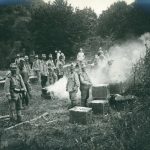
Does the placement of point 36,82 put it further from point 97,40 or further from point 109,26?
point 109,26

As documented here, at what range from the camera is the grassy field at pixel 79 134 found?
351 inches

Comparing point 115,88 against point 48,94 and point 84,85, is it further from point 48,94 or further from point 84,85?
point 48,94

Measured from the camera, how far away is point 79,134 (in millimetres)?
10422

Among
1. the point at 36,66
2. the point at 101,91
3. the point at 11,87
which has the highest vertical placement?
the point at 36,66

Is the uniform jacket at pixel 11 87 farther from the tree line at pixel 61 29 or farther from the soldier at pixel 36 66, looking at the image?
the tree line at pixel 61 29

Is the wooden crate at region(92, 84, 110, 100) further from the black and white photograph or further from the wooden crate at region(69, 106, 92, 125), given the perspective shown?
the wooden crate at region(69, 106, 92, 125)

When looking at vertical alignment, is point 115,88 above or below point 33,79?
below

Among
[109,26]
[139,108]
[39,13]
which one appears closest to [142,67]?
[139,108]

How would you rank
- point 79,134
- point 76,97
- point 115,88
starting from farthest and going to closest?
point 115,88, point 76,97, point 79,134

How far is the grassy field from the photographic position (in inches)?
351

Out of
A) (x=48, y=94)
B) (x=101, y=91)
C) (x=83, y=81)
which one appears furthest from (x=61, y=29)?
(x=83, y=81)

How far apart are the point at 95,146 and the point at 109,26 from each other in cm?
3416

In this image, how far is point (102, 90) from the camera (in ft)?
46.2

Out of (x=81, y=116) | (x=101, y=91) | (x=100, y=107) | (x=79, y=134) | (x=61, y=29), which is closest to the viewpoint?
(x=79, y=134)
